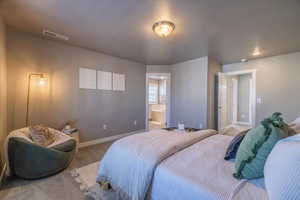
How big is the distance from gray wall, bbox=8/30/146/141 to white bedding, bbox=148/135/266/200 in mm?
2929

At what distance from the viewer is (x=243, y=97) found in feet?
22.4

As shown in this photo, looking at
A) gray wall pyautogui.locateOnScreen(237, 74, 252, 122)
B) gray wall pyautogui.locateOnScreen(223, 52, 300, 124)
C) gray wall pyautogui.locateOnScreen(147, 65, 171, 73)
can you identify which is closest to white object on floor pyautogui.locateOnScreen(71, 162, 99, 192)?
gray wall pyautogui.locateOnScreen(147, 65, 171, 73)

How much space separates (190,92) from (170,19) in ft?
9.01

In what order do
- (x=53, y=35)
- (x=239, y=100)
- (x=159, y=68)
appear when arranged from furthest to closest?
(x=239, y=100) < (x=159, y=68) < (x=53, y=35)

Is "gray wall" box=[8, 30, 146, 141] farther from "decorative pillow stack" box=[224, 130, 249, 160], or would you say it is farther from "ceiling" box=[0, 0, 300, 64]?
"decorative pillow stack" box=[224, 130, 249, 160]

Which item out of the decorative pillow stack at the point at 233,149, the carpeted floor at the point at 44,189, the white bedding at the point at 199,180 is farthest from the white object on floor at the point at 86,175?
the decorative pillow stack at the point at 233,149

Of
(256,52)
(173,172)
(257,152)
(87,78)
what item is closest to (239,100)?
(256,52)

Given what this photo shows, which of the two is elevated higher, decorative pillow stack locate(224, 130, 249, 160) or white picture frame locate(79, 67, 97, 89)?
white picture frame locate(79, 67, 97, 89)

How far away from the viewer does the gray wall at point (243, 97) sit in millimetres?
6652

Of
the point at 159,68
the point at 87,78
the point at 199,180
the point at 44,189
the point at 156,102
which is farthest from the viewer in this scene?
the point at 156,102

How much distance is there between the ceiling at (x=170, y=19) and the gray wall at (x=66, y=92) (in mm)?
316

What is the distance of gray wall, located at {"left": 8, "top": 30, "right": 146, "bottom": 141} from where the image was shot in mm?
2697

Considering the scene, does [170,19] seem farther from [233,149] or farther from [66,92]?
[66,92]

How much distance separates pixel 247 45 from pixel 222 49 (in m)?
0.52
